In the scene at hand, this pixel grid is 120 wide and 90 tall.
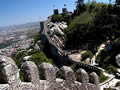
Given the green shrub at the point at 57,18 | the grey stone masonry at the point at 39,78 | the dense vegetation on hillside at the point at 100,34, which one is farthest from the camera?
the green shrub at the point at 57,18

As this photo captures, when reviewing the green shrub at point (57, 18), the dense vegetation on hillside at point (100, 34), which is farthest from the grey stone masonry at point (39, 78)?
the green shrub at point (57, 18)

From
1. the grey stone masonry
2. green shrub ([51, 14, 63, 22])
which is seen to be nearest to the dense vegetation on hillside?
green shrub ([51, 14, 63, 22])

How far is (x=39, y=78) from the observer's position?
5477mm

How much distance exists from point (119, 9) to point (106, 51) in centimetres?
1103

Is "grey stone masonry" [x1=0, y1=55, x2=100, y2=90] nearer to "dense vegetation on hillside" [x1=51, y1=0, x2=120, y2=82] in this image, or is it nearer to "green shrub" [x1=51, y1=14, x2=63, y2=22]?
"dense vegetation on hillside" [x1=51, y1=0, x2=120, y2=82]

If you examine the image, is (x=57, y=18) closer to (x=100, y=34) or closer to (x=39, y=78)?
(x=100, y=34)

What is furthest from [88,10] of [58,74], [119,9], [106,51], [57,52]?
[58,74]

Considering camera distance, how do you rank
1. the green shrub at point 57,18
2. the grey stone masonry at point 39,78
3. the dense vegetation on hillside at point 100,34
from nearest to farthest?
1. the grey stone masonry at point 39,78
2. the dense vegetation on hillside at point 100,34
3. the green shrub at point 57,18

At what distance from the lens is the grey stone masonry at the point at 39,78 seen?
4.25 m

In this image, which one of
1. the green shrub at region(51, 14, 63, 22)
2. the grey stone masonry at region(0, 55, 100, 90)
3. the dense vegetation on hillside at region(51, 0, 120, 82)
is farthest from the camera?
the green shrub at region(51, 14, 63, 22)

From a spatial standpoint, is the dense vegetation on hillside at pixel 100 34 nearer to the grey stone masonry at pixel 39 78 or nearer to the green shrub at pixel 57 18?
the green shrub at pixel 57 18

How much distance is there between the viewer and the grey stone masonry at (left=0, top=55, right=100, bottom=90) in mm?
4246

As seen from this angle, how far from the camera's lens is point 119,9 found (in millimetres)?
33688

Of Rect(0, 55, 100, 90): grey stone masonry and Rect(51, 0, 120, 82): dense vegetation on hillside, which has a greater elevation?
Rect(0, 55, 100, 90): grey stone masonry
